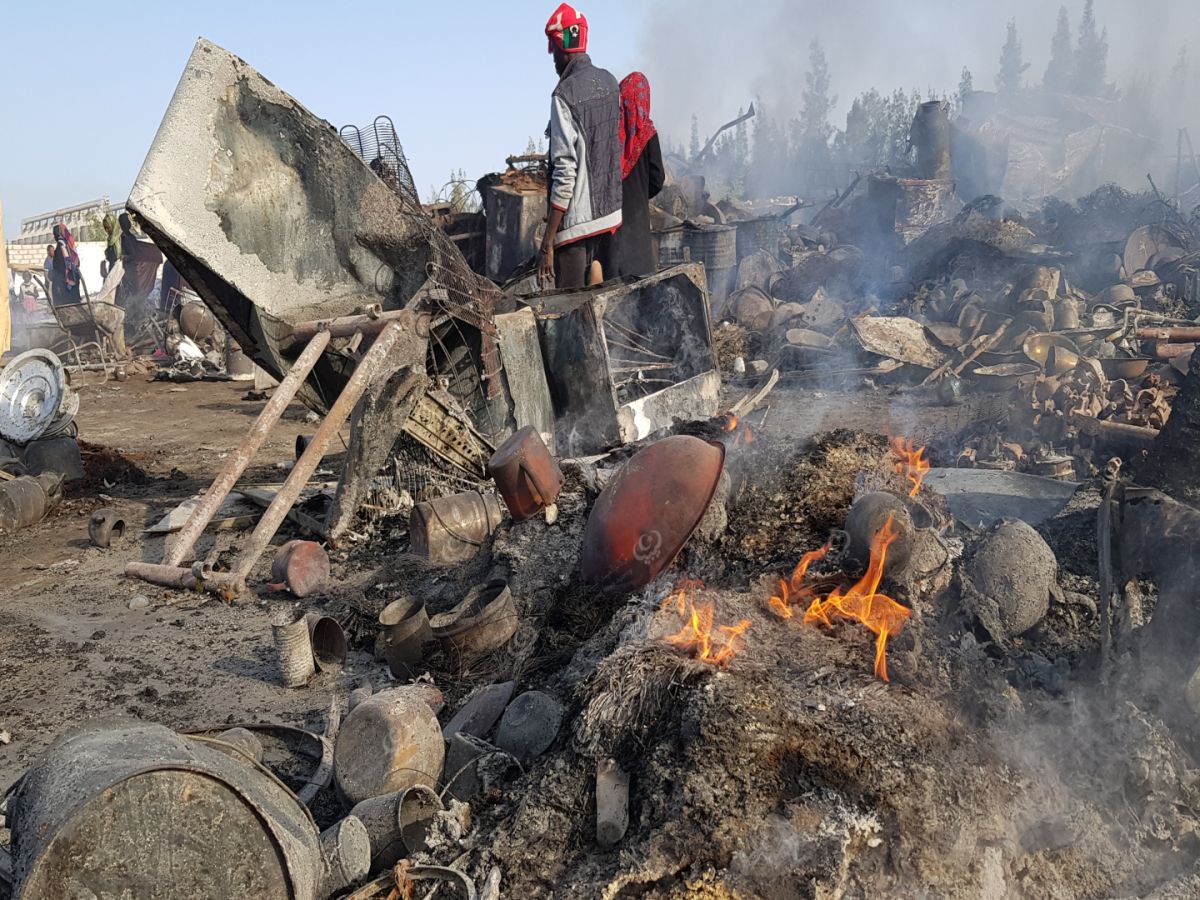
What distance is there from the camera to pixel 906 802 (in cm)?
271

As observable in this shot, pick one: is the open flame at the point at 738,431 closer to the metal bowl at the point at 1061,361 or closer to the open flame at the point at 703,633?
the open flame at the point at 703,633

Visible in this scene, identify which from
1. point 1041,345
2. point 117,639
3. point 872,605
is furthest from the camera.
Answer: point 1041,345

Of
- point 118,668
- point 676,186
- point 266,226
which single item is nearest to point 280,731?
point 118,668

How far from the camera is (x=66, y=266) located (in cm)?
1870

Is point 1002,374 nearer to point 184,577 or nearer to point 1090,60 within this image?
point 184,577

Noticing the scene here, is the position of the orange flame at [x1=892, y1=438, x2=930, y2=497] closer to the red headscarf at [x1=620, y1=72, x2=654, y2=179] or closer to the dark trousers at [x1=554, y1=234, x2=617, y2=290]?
the dark trousers at [x1=554, y1=234, x2=617, y2=290]

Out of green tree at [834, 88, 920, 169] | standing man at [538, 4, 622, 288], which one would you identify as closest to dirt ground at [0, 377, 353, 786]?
standing man at [538, 4, 622, 288]

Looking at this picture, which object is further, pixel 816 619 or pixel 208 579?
pixel 208 579

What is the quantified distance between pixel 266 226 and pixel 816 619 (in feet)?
18.6

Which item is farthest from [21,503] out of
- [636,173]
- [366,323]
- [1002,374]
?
[1002,374]

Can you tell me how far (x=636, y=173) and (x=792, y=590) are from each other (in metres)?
4.86

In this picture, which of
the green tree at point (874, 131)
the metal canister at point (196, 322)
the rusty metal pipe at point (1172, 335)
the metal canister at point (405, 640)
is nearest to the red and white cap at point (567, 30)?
the metal canister at point (405, 640)

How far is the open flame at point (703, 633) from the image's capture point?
3.33 m

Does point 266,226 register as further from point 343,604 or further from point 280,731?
point 280,731
